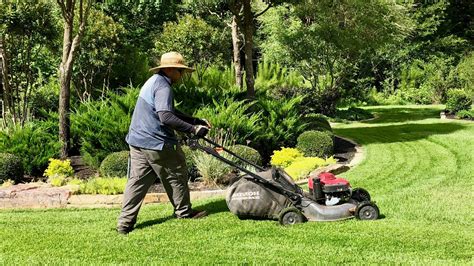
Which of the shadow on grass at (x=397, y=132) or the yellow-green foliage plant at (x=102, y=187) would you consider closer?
the yellow-green foliage plant at (x=102, y=187)

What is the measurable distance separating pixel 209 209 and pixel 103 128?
303 cm

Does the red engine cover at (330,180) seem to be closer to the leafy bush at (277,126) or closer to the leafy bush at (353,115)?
the leafy bush at (277,126)

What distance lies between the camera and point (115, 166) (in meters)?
7.96

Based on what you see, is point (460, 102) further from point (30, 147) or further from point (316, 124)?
point (30, 147)

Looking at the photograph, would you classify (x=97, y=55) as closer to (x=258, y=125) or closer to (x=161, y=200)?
(x=258, y=125)

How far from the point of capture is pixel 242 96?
38.2ft

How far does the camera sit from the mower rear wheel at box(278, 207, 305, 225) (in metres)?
5.32

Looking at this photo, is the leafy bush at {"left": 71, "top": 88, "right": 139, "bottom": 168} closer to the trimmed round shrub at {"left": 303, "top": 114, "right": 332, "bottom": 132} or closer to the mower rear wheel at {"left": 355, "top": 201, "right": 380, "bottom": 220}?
the trimmed round shrub at {"left": 303, "top": 114, "right": 332, "bottom": 132}

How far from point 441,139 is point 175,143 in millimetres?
8176

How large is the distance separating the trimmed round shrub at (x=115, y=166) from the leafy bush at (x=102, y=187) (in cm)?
61

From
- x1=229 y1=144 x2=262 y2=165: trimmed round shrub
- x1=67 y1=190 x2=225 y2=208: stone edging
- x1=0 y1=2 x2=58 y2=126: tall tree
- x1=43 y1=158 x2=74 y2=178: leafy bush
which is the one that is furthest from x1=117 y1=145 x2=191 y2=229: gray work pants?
x1=0 y1=2 x2=58 y2=126: tall tree

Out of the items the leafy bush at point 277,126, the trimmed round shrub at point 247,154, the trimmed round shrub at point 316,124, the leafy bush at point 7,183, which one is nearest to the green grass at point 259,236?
the leafy bush at point 7,183

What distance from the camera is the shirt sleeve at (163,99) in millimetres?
5188

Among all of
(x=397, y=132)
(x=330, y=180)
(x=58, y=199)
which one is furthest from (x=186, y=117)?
(x=397, y=132)
